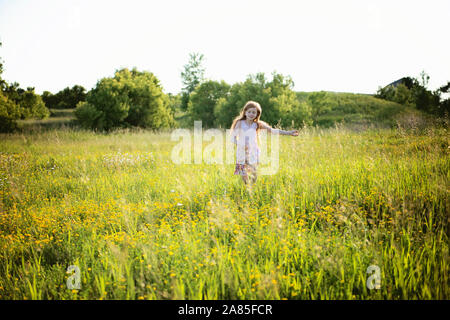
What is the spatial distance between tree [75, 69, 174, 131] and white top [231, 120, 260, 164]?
64.2ft

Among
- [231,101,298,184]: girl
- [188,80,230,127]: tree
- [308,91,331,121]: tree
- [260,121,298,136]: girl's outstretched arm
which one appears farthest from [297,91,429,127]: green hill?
[231,101,298,184]: girl

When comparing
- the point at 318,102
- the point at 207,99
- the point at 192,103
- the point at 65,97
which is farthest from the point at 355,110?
the point at 65,97

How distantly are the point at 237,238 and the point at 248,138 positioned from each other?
2.83 m

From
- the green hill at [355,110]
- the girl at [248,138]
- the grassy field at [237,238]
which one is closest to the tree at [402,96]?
the green hill at [355,110]

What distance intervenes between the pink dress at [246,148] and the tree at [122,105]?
64.2 ft

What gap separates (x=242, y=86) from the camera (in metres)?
22.6

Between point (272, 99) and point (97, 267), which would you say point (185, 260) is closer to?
point (97, 267)

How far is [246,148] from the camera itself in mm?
4965

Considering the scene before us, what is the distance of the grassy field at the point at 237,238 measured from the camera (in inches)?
81.9

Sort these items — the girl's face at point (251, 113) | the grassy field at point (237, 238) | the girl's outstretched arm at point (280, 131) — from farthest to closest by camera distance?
the girl's face at point (251, 113) < the girl's outstretched arm at point (280, 131) < the grassy field at point (237, 238)

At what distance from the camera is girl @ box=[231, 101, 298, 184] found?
16.0 feet

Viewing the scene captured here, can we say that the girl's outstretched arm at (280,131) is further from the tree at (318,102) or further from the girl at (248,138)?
the tree at (318,102)

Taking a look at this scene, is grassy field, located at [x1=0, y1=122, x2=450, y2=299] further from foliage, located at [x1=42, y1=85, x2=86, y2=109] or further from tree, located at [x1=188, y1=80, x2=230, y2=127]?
foliage, located at [x1=42, y1=85, x2=86, y2=109]
